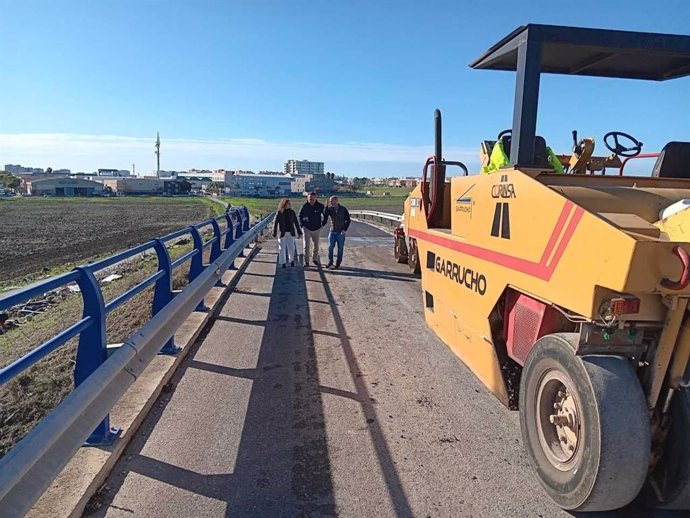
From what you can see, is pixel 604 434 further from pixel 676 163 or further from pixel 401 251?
pixel 401 251

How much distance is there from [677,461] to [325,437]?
2.23m

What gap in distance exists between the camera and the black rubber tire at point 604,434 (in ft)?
8.53

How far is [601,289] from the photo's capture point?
8.59 ft

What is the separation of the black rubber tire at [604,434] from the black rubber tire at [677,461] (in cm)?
23

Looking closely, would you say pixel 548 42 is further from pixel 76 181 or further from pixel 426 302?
pixel 76 181

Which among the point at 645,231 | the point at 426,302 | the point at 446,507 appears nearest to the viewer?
the point at 645,231

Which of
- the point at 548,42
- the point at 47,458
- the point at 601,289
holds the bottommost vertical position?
the point at 47,458

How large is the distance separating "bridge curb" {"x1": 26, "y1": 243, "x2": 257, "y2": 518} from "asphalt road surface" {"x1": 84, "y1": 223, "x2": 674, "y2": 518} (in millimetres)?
87

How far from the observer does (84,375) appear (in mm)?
3514

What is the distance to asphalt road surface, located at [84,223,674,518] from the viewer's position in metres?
3.05

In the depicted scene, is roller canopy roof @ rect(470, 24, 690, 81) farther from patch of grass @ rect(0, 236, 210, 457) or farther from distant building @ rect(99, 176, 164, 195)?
distant building @ rect(99, 176, 164, 195)

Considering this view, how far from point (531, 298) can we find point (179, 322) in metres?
3.42

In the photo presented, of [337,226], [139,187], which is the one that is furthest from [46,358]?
[139,187]

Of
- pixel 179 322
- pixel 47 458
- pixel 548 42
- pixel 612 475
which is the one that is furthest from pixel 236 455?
pixel 548 42
